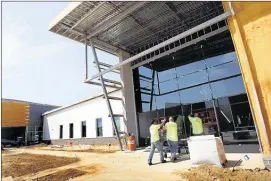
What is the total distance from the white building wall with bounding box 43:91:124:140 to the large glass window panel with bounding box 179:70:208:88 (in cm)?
519

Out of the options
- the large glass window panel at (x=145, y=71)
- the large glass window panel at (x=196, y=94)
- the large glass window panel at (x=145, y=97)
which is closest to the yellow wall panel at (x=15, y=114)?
the large glass window panel at (x=145, y=97)

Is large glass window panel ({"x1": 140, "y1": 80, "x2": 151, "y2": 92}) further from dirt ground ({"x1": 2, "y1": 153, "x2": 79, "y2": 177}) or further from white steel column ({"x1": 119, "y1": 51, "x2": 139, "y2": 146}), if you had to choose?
dirt ground ({"x1": 2, "y1": 153, "x2": 79, "y2": 177})

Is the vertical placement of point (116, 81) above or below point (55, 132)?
above

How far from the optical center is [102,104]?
17531mm

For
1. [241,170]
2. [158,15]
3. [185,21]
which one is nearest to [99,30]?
[158,15]

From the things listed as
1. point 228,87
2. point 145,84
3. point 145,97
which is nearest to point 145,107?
point 145,97

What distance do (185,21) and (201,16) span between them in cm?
99

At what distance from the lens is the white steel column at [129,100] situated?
14.0 meters

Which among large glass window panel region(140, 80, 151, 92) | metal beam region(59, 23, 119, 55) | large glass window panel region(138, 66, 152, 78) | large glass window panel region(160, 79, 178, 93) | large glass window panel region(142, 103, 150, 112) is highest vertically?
metal beam region(59, 23, 119, 55)

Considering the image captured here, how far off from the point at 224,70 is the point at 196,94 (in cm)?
208

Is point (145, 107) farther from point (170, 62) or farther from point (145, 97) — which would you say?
point (170, 62)

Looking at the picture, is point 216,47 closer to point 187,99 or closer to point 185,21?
point 185,21

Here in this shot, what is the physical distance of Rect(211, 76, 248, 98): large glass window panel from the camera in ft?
34.0

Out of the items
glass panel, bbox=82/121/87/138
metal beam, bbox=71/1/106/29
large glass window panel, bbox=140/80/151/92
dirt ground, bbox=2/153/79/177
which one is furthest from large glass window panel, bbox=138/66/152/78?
glass panel, bbox=82/121/87/138
